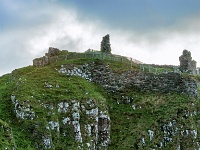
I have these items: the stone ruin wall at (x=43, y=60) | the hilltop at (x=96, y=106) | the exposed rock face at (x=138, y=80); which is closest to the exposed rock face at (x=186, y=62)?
the hilltop at (x=96, y=106)

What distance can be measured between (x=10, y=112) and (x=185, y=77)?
29.9 m

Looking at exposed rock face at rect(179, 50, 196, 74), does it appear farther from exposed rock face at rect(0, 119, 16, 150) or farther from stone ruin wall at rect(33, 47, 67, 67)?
exposed rock face at rect(0, 119, 16, 150)

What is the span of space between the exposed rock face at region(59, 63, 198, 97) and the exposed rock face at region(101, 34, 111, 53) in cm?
1278

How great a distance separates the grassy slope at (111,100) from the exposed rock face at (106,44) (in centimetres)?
1235

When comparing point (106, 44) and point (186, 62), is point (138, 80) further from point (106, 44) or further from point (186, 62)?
point (186, 62)

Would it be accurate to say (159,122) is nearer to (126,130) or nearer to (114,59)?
(126,130)

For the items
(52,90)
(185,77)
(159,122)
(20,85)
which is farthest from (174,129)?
(20,85)

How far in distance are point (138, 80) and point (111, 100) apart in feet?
20.2

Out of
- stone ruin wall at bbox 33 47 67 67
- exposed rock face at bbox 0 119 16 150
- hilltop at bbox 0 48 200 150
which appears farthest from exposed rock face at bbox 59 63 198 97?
exposed rock face at bbox 0 119 16 150

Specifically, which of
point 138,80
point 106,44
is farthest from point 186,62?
point 138,80

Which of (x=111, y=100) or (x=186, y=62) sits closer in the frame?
(x=111, y=100)

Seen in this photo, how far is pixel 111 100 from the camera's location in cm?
7056

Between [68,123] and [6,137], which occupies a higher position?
[68,123]

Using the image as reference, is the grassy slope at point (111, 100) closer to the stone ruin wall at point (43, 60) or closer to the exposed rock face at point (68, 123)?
the exposed rock face at point (68, 123)
